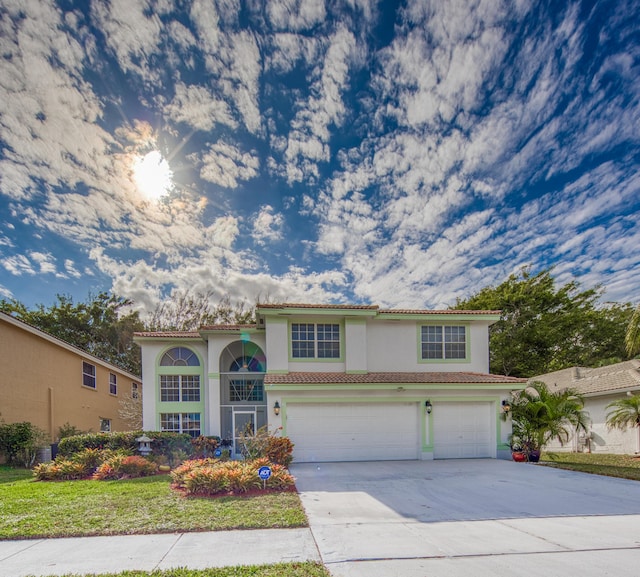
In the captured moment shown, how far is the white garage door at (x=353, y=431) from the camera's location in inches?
516

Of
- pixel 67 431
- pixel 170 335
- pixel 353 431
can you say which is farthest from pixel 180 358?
pixel 353 431

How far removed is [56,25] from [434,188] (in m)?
12.4

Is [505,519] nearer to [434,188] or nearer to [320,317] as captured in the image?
[320,317]

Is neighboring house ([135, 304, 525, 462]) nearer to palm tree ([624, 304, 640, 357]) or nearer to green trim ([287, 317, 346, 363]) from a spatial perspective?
green trim ([287, 317, 346, 363])

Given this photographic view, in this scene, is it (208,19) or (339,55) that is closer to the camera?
(208,19)

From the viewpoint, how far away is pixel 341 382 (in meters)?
13.0

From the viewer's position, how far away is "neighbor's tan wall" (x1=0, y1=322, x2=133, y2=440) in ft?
46.6

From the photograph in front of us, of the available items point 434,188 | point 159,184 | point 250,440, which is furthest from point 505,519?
point 159,184

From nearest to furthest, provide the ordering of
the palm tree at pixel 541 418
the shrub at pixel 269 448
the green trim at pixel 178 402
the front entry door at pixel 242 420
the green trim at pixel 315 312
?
1. the shrub at pixel 269 448
2. the palm tree at pixel 541 418
3. the green trim at pixel 315 312
4. the front entry door at pixel 242 420
5. the green trim at pixel 178 402

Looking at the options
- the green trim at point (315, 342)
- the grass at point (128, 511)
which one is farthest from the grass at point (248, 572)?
the green trim at point (315, 342)

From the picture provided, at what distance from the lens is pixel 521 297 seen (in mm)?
25250

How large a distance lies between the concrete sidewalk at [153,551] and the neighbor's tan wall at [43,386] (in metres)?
11.5

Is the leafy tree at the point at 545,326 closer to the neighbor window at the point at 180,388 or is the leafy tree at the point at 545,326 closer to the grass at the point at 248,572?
the neighbor window at the point at 180,388

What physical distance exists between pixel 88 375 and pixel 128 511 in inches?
635
